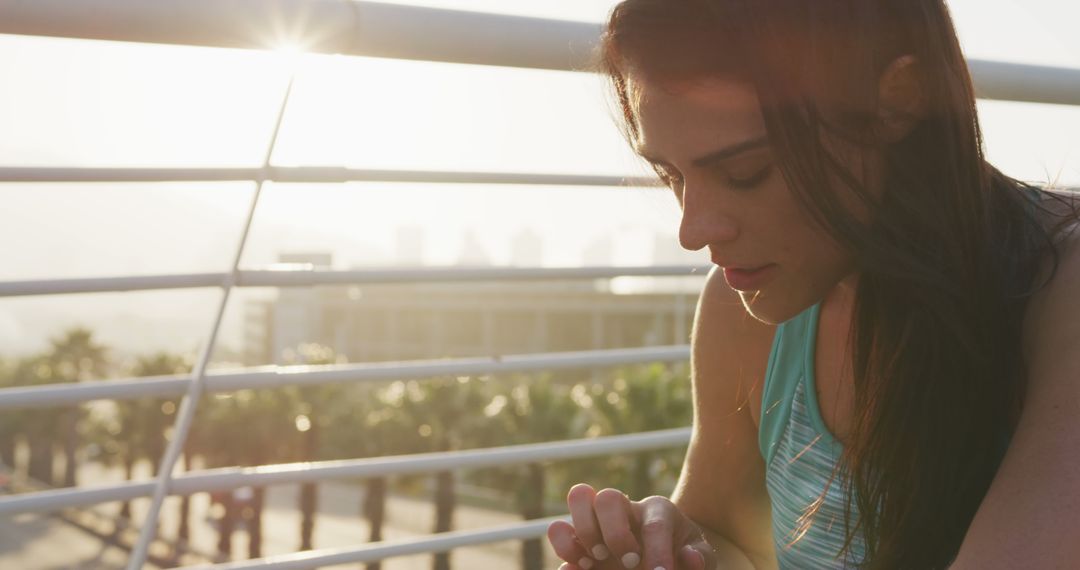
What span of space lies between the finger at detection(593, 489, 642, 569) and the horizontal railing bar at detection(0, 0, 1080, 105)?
1.41ft

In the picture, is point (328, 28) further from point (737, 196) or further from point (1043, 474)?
point (1043, 474)

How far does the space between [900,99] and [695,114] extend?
16cm

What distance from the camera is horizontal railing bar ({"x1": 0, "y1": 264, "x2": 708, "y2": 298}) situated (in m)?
1.32

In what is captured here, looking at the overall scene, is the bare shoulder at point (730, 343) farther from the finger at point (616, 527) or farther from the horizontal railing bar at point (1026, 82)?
the horizontal railing bar at point (1026, 82)

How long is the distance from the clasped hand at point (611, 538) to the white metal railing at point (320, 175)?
0.42m

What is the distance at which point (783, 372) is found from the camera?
1.08 metres

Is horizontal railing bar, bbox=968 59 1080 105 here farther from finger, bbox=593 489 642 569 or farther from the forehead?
finger, bbox=593 489 642 569

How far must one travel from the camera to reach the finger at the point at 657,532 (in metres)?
0.94

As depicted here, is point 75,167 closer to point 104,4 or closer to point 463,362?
point 104,4

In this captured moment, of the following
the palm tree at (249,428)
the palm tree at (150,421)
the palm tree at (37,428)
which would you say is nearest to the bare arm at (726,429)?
the palm tree at (249,428)

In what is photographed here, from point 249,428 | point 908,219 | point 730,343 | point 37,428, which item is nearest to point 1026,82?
point 730,343

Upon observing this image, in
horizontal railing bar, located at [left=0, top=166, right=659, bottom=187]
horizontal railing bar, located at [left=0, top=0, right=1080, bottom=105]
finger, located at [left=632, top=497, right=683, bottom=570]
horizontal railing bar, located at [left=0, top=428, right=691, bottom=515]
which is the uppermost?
horizontal railing bar, located at [left=0, top=0, right=1080, bottom=105]

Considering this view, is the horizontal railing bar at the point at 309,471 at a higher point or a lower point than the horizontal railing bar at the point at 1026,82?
lower

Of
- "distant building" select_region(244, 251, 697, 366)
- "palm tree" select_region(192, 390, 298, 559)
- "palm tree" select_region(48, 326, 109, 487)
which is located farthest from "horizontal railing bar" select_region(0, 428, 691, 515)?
"distant building" select_region(244, 251, 697, 366)
